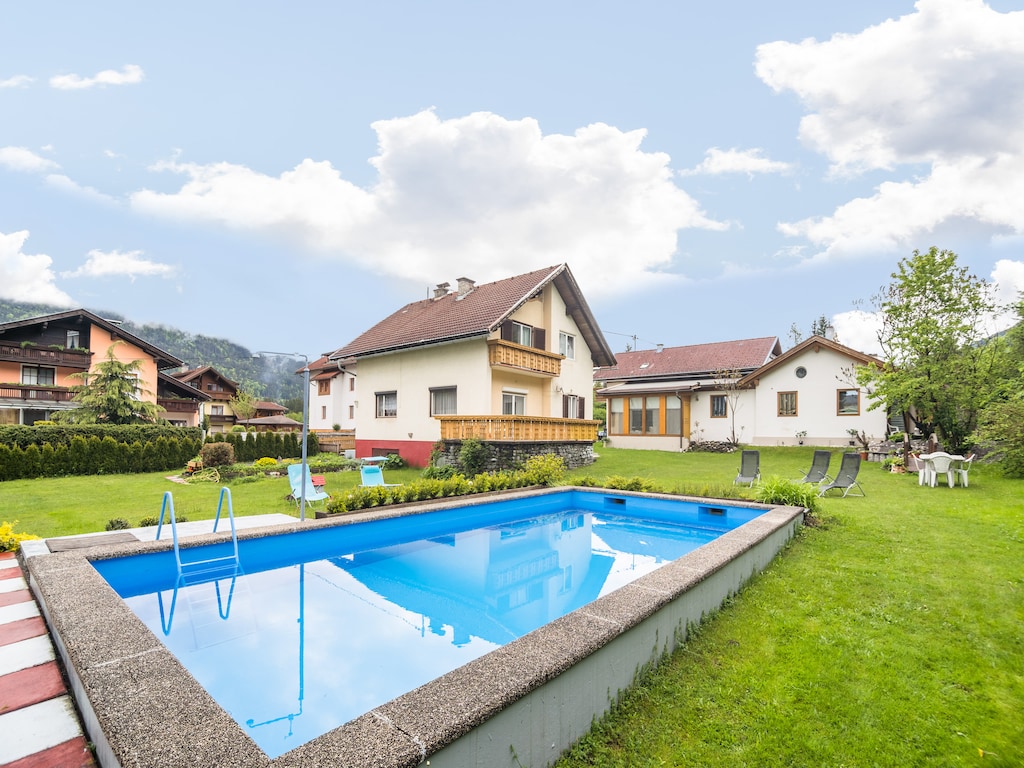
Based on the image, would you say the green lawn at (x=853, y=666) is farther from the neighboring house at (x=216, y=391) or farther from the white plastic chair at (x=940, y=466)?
the neighboring house at (x=216, y=391)

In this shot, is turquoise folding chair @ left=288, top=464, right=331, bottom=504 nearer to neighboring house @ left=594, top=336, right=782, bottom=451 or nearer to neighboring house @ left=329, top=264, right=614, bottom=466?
neighboring house @ left=329, top=264, right=614, bottom=466

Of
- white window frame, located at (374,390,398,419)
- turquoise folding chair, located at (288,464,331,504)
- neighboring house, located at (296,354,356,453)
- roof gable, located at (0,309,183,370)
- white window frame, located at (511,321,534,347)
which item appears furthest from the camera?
neighboring house, located at (296,354,356,453)

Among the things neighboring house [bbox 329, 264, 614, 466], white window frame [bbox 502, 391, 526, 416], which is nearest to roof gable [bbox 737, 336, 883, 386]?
neighboring house [bbox 329, 264, 614, 466]

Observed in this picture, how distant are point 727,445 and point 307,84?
25.1 meters

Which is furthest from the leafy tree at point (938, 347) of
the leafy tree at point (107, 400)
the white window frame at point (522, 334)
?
the leafy tree at point (107, 400)

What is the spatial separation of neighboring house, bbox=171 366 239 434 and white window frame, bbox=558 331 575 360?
3562 cm

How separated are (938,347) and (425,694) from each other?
2053cm

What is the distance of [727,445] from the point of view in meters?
25.4

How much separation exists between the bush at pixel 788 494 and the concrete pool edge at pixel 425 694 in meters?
5.99

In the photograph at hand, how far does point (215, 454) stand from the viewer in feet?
56.4

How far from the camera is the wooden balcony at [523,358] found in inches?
741

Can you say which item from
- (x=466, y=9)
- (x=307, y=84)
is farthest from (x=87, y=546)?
(x=307, y=84)

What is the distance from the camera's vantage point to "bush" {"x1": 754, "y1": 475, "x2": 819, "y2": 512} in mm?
9391

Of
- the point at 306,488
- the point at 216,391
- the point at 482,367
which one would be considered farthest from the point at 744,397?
the point at 216,391
